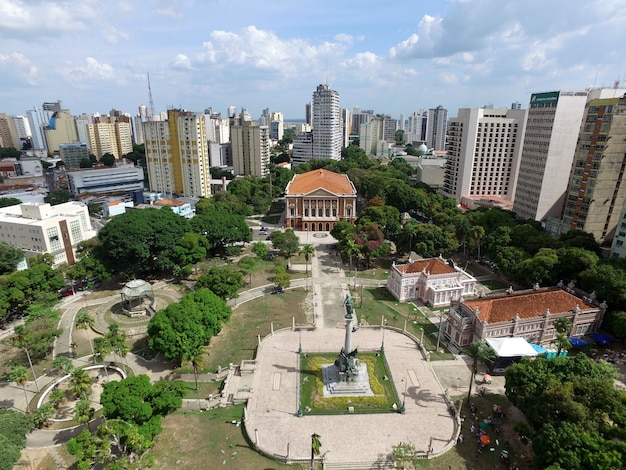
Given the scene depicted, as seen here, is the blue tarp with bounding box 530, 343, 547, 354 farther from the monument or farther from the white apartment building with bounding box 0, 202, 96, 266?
the white apartment building with bounding box 0, 202, 96, 266

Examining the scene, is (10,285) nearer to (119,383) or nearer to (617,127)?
(119,383)

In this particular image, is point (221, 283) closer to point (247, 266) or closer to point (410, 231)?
Result: point (247, 266)

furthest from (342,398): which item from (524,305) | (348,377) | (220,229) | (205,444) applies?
(220,229)

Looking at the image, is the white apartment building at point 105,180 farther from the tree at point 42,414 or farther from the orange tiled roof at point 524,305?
the orange tiled roof at point 524,305

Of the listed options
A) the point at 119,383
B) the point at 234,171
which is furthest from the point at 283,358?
the point at 234,171

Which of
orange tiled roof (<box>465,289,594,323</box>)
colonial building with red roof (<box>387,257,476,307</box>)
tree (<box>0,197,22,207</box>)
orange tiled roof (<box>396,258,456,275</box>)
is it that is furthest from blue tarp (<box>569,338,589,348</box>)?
tree (<box>0,197,22,207</box>)
